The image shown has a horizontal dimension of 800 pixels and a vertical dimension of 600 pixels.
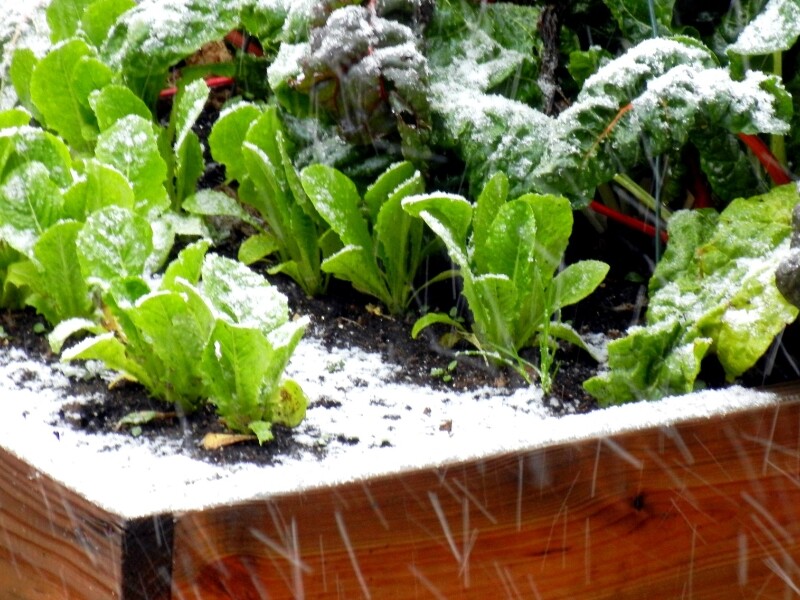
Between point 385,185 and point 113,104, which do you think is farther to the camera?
point 113,104

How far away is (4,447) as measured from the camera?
1219 mm

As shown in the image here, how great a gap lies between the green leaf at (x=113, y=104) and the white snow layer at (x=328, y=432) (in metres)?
0.45

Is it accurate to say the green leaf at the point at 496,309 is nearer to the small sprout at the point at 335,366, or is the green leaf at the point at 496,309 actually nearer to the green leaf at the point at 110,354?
the small sprout at the point at 335,366

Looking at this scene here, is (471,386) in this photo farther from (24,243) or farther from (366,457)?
(24,243)

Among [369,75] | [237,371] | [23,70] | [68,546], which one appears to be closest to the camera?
[68,546]

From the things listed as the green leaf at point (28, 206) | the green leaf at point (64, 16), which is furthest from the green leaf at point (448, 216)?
the green leaf at point (64, 16)

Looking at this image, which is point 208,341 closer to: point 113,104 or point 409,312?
point 409,312

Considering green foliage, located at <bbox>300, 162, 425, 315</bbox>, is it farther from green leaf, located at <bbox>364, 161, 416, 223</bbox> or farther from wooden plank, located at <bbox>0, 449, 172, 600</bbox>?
wooden plank, located at <bbox>0, 449, 172, 600</bbox>

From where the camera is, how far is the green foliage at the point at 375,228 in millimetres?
1608

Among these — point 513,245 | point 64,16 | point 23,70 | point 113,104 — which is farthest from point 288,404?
point 64,16

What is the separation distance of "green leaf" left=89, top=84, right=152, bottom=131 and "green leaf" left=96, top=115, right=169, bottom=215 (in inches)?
4.6

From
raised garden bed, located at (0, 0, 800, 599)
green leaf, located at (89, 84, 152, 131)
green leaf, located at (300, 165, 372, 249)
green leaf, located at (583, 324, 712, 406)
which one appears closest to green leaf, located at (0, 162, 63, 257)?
raised garden bed, located at (0, 0, 800, 599)

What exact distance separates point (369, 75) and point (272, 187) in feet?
0.91

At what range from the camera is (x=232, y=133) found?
1.81 meters
